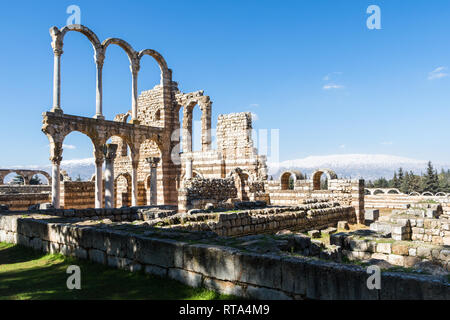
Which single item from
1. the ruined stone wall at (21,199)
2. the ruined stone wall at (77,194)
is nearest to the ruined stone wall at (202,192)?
the ruined stone wall at (77,194)

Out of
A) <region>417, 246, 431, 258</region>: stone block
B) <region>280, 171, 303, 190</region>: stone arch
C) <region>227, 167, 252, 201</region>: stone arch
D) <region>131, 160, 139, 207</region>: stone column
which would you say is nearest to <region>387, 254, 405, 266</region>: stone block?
<region>417, 246, 431, 258</region>: stone block

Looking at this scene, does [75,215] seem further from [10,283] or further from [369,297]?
[369,297]

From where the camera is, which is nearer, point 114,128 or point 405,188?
point 114,128

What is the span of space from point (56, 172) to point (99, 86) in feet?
18.1

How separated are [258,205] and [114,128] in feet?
33.7

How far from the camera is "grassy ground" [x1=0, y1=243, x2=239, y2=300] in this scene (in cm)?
424

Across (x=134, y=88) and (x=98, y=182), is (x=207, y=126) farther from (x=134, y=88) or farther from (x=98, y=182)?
(x=98, y=182)

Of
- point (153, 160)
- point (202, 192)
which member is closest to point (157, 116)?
point (153, 160)

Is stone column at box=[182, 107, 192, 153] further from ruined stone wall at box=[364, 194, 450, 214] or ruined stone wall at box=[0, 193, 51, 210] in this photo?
ruined stone wall at box=[364, 194, 450, 214]

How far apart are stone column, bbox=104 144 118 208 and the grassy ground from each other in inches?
391

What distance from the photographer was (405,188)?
56781 millimetres

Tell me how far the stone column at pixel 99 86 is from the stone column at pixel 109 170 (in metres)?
3.96

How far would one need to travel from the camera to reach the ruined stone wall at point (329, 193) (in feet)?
57.4
